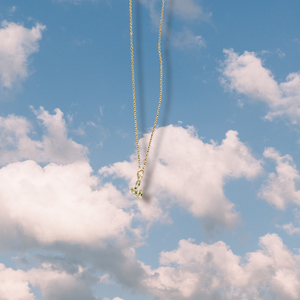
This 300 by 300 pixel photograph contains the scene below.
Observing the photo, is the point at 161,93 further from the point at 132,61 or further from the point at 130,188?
the point at 130,188

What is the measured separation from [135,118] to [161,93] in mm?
1762

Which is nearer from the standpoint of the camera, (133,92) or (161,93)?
(133,92)

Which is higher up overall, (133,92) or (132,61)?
(132,61)

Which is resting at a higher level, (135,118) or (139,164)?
(135,118)

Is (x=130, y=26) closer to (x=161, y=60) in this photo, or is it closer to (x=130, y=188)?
(x=161, y=60)

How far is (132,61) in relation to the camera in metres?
12.6

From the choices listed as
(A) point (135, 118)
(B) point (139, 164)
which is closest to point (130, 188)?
(B) point (139, 164)

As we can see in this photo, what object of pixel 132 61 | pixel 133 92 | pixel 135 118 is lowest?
pixel 135 118

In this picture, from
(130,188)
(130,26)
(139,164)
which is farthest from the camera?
(130,26)

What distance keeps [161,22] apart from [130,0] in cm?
151

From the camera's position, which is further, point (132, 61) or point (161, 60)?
point (161, 60)

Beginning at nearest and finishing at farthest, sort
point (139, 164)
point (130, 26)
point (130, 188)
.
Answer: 1. point (130, 188)
2. point (139, 164)
3. point (130, 26)

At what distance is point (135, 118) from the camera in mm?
12312

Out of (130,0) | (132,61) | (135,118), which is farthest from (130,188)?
(130,0)
